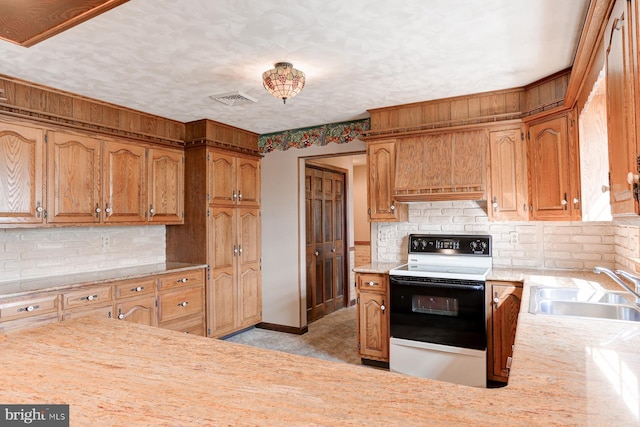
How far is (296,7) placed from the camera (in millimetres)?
1965

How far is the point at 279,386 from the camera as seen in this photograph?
1038 millimetres

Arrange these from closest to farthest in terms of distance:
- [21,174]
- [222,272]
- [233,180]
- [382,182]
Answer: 1. [21,174]
2. [382,182]
3. [222,272]
4. [233,180]

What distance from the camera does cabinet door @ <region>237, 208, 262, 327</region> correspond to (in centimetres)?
448

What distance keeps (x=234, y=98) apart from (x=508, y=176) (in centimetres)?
245

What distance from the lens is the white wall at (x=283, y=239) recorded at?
462 centimetres

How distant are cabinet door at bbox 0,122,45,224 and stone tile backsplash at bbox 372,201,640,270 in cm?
301

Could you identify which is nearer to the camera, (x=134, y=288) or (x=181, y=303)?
(x=134, y=288)

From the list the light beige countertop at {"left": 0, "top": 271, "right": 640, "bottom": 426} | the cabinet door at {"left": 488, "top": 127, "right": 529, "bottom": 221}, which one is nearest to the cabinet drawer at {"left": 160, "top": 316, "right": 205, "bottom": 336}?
the light beige countertop at {"left": 0, "top": 271, "right": 640, "bottom": 426}

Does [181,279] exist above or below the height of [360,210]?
below

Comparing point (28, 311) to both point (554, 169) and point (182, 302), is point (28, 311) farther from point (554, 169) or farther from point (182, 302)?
point (554, 169)

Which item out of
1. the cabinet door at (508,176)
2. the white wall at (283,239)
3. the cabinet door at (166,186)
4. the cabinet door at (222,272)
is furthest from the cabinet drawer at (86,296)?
the cabinet door at (508,176)

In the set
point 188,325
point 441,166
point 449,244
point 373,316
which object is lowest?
point 188,325

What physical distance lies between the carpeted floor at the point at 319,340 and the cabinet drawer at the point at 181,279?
0.86 metres

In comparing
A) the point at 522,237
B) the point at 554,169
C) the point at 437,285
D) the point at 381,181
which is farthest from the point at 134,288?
the point at 554,169
